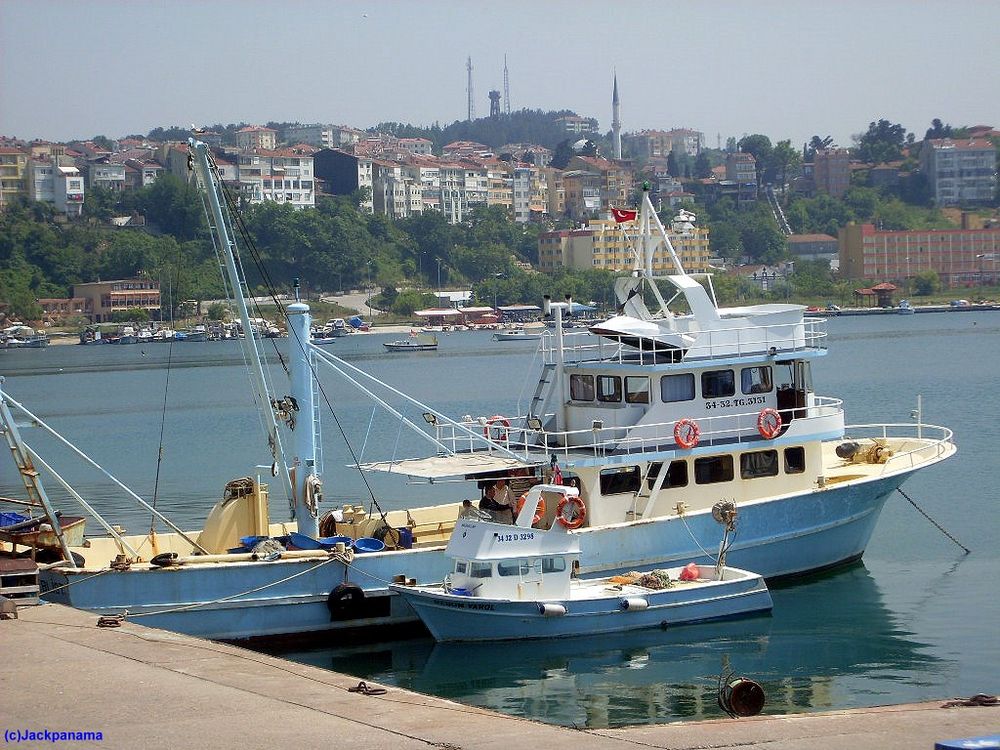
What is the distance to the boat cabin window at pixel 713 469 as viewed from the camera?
23828mm

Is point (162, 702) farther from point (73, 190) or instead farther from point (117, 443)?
point (73, 190)

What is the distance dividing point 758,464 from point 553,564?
492 cm

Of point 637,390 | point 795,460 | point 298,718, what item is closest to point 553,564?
point 637,390

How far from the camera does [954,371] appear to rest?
76.9 m

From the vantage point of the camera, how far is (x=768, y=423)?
78.4 ft

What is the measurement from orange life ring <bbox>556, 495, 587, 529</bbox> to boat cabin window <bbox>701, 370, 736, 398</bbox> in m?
3.78

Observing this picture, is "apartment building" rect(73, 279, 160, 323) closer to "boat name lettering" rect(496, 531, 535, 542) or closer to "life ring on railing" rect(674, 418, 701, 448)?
"life ring on railing" rect(674, 418, 701, 448)

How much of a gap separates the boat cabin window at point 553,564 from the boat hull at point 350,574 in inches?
41.6

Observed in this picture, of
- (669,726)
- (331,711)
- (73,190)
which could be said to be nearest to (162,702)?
(331,711)

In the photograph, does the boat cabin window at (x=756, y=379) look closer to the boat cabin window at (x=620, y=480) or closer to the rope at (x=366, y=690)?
the boat cabin window at (x=620, y=480)

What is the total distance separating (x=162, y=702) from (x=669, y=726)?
15.8 ft

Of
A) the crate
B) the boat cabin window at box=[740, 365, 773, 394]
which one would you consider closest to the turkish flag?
the boat cabin window at box=[740, 365, 773, 394]

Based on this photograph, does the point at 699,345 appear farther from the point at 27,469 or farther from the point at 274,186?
the point at 274,186

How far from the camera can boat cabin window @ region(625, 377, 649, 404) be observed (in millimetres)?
23672
